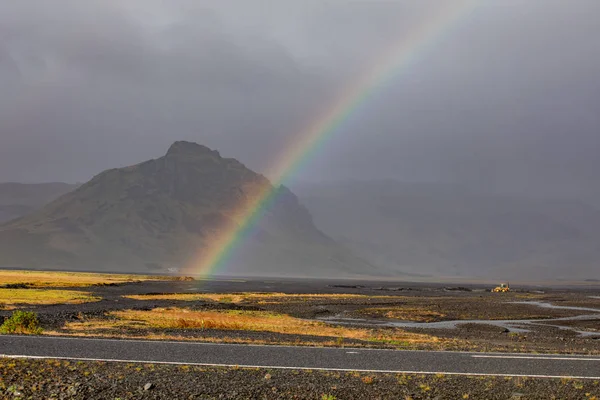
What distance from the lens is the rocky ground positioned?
1619cm

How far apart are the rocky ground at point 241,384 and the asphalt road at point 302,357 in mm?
1110

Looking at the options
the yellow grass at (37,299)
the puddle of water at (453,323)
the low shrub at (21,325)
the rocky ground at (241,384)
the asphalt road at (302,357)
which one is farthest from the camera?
the yellow grass at (37,299)

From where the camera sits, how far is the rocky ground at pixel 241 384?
1619cm

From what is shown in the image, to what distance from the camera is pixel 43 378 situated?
1716 centimetres

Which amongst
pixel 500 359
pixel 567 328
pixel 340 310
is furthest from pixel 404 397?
pixel 340 310

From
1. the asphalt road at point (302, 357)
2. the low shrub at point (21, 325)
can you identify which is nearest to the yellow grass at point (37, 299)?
the low shrub at point (21, 325)

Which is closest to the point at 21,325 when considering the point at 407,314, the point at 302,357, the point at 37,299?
the point at 302,357

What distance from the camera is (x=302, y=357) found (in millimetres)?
21531

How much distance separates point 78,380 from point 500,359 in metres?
14.7

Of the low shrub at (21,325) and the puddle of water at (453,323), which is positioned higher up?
the low shrub at (21,325)

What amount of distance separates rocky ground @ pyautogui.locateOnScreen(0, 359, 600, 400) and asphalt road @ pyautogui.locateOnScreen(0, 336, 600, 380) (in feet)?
3.64

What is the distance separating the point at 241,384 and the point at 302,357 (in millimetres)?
4833

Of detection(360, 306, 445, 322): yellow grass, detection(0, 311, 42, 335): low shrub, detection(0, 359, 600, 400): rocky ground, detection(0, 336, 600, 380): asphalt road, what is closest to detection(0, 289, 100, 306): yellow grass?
detection(0, 311, 42, 335): low shrub

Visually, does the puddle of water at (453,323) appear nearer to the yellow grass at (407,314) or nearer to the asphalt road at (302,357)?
the yellow grass at (407,314)
